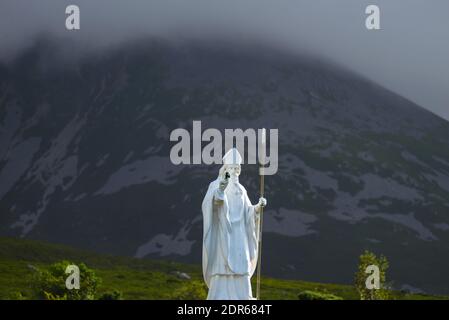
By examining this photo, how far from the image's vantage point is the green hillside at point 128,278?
A: 114 metres

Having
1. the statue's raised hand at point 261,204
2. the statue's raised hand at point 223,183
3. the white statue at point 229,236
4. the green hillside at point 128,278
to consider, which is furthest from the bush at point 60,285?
the statue's raised hand at point 223,183

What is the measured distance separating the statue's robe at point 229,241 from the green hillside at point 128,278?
6362cm

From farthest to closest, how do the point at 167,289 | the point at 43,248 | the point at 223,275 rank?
the point at 43,248 → the point at 167,289 → the point at 223,275

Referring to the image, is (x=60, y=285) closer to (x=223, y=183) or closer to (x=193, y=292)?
(x=193, y=292)

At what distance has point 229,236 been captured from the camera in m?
28.5

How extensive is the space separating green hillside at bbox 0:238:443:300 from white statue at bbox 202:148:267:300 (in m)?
63.6

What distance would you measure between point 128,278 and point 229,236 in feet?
349

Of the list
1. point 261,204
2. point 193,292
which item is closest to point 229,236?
Answer: point 261,204
